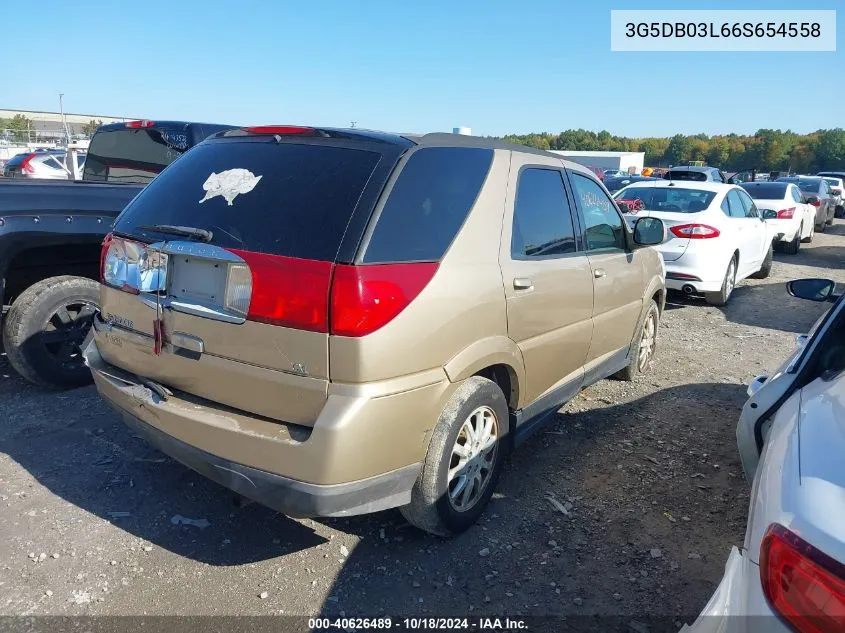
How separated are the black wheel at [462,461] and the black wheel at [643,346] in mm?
2184

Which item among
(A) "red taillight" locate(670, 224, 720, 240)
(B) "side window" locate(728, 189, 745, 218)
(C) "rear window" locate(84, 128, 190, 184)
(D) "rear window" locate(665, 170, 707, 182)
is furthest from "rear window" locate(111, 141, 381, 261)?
(D) "rear window" locate(665, 170, 707, 182)

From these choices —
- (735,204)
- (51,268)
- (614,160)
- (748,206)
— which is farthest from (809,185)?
(614,160)

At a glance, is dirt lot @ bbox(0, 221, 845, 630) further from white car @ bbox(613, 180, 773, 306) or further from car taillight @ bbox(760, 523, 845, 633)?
white car @ bbox(613, 180, 773, 306)

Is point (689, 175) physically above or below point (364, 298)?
above

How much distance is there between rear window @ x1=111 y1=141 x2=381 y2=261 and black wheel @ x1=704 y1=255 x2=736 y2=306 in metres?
6.69

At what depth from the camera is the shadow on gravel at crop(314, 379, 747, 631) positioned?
2.66 meters

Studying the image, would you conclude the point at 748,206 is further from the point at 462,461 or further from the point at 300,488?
the point at 300,488

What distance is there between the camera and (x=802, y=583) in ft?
4.01

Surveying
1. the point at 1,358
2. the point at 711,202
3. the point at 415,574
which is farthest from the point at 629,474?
the point at 711,202

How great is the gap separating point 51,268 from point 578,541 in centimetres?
420

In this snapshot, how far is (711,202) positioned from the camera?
26.7 ft

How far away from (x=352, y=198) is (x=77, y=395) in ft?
10.4

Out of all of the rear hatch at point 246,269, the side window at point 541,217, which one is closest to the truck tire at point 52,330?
the rear hatch at point 246,269

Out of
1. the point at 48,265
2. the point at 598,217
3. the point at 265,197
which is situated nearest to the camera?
the point at 265,197
